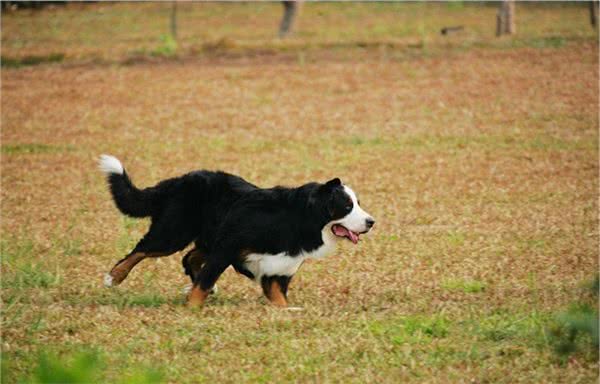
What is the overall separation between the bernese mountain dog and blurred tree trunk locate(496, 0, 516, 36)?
889 inches

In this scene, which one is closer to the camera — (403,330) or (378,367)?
(378,367)

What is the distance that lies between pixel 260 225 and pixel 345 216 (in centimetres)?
57

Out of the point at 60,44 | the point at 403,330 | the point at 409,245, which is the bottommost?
the point at 60,44

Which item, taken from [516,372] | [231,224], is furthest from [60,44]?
[516,372]

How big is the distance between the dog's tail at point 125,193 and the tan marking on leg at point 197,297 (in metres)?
0.90

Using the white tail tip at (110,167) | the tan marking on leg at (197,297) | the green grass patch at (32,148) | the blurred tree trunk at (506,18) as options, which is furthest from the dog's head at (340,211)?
the blurred tree trunk at (506,18)

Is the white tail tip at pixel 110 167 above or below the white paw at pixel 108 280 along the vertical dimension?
above

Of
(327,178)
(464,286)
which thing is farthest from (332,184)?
(327,178)

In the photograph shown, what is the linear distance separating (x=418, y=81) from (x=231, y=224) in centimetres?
1546

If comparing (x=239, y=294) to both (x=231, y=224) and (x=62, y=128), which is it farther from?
(x=62, y=128)

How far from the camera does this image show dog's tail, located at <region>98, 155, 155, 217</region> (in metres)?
7.79

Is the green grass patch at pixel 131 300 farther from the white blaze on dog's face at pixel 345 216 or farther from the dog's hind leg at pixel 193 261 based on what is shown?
the white blaze on dog's face at pixel 345 216

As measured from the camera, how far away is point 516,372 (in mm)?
5621

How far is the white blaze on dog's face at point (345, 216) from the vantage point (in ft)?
23.3
